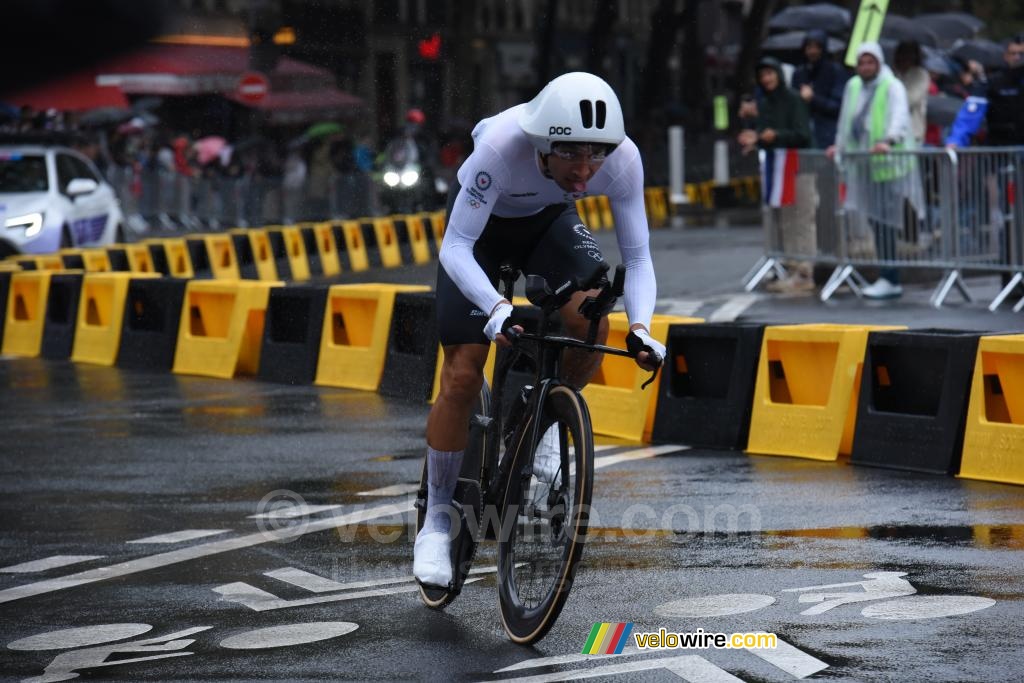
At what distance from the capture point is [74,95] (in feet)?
172

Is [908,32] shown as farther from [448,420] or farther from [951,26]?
[448,420]

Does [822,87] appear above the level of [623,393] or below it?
above

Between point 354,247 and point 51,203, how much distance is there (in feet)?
16.0

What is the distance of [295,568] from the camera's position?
7.65 meters

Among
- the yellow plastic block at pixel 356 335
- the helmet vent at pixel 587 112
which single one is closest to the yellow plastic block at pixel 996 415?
the helmet vent at pixel 587 112

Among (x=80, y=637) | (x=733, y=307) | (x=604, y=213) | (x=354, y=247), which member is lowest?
(x=604, y=213)

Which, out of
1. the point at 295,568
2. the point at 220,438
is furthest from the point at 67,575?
the point at 220,438

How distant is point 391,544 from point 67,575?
4.18 feet

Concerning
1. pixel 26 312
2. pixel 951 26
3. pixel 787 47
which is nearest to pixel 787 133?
pixel 26 312

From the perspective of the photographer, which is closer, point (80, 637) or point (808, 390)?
point (80, 637)

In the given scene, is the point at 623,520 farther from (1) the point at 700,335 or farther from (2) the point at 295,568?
(1) the point at 700,335

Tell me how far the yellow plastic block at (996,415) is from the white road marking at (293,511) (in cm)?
303

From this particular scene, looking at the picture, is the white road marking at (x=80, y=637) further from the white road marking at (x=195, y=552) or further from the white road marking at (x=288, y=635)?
the white road marking at (x=195, y=552)

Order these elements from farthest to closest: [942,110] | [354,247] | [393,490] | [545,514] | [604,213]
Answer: [604,213] < [354,247] < [942,110] < [393,490] < [545,514]
